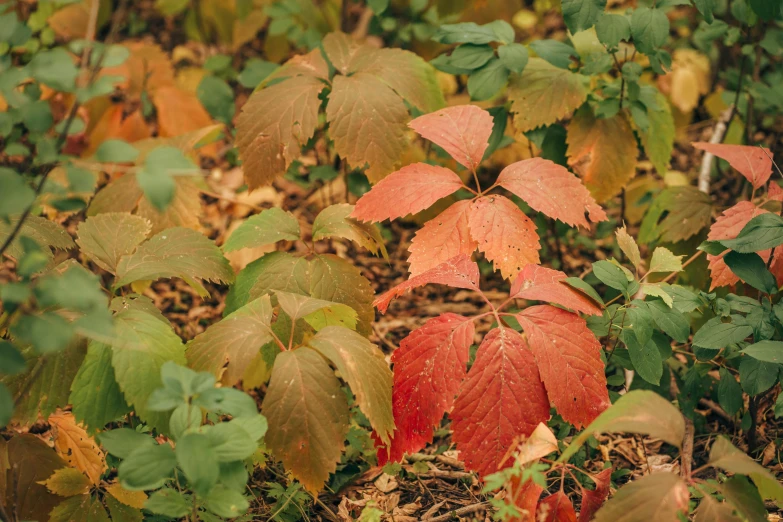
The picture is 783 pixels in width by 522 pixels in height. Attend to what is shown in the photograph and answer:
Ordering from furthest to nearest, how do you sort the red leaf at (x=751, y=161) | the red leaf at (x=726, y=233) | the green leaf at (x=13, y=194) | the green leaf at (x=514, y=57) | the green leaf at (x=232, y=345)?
the green leaf at (x=514, y=57), the red leaf at (x=751, y=161), the red leaf at (x=726, y=233), the green leaf at (x=232, y=345), the green leaf at (x=13, y=194)

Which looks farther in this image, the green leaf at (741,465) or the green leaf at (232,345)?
the green leaf at (232,345)

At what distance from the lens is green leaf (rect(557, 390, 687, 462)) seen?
4.00 ft

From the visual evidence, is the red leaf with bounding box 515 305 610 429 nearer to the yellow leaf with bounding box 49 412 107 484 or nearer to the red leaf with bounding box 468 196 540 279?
the red leaf with bounding box 468 196 540 279

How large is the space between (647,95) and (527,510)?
57.5 inches

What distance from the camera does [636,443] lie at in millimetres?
1961

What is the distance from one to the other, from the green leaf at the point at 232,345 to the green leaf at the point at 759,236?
3.82 feet

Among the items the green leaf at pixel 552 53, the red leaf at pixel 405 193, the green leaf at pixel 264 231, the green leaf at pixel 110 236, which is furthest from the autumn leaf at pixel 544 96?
the green leaf at pixel 110 236

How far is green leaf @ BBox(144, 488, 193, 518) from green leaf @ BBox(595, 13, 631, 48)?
1.67 meters

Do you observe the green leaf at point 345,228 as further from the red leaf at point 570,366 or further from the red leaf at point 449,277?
the red leaf at point 570,366

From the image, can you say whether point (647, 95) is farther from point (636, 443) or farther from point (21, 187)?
point (21, 187)

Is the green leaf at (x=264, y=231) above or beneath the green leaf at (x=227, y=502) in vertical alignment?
above

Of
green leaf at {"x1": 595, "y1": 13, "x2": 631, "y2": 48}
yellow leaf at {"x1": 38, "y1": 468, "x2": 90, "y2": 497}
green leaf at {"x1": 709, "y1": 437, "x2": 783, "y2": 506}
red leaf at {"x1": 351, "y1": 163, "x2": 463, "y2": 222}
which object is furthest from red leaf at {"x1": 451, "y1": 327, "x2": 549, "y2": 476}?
green leaf at {"x1": 595, "y1": 13, "x2": 631, "y2": 48}

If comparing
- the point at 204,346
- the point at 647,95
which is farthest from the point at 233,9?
the point at 204,346

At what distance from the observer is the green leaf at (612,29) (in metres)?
1.91
